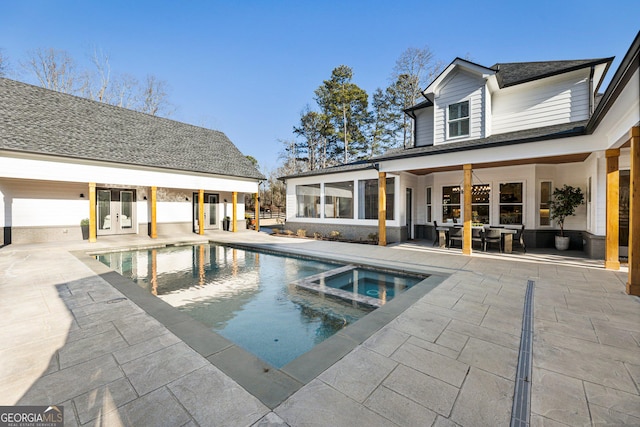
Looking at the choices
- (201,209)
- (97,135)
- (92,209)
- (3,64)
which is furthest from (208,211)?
(3,64)

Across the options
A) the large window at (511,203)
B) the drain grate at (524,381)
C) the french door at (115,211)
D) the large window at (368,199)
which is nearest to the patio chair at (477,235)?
the large window at (511,203)

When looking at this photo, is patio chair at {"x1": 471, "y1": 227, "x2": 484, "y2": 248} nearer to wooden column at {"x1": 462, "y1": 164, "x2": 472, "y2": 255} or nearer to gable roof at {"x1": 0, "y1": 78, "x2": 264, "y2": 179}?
wooden column at {"x1": 462, "y1": 164, "x2": 472, "y2": 255}

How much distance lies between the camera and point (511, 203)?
9766mm

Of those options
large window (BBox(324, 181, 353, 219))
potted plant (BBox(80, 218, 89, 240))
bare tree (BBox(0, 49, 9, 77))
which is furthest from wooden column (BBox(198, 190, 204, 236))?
bare tree (BBox(0, 49, 9, 77))

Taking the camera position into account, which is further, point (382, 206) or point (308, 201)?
point (308, 201)

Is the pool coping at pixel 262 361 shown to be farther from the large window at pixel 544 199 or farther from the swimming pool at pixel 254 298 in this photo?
the large window at pixel 544 199

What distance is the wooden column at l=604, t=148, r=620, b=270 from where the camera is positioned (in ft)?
19.4

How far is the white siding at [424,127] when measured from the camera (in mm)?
11500

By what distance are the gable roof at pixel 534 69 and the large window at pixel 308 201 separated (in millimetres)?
8519

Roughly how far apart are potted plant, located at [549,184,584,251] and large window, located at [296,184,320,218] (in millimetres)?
9176

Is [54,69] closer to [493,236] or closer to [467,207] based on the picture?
[467,207]

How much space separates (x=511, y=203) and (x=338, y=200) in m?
6.81

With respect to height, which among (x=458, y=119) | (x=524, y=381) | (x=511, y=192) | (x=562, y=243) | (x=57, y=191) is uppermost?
(x=458, y=119)

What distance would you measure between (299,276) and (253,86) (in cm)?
2132
